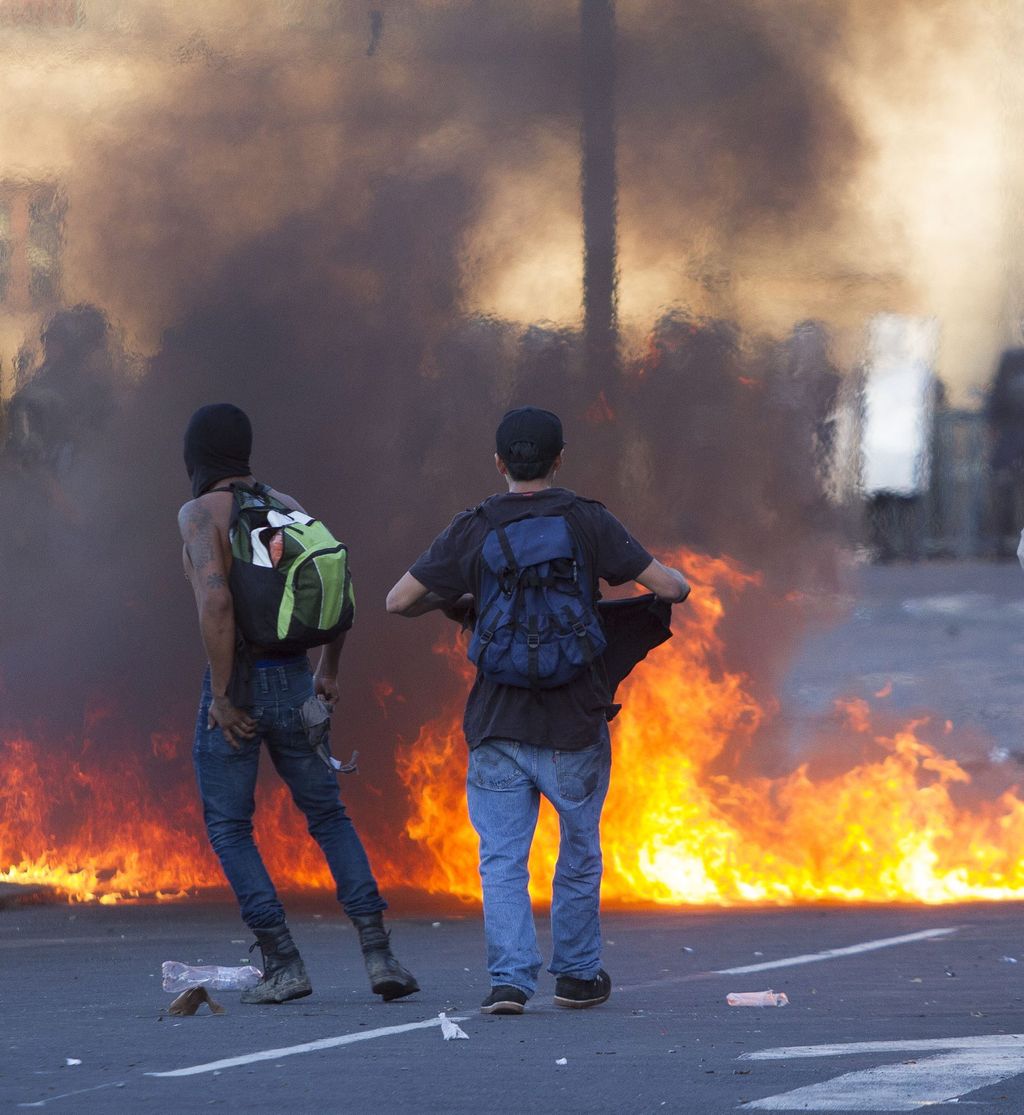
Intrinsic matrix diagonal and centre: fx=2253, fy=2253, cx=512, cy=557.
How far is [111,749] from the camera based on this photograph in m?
9.58

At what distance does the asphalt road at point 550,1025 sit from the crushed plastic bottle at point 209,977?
2.2 inches

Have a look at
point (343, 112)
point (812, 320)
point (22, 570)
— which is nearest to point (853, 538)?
point (812, 320)

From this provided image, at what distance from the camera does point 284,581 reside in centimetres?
595

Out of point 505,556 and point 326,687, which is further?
point 326,687

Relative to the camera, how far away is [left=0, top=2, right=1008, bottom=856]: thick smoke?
927cm

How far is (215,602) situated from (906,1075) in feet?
7.30

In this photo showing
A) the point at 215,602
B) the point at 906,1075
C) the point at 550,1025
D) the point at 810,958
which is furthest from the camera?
the point at 810,958

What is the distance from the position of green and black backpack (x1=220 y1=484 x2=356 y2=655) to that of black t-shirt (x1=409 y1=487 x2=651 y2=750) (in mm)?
339

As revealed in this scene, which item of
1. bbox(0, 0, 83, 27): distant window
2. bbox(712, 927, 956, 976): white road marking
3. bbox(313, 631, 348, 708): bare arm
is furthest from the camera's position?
bbox(0, 0, 83, 27): distant window

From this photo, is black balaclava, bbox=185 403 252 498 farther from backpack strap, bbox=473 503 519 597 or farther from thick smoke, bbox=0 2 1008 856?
thick smoke, bbox=0 2 1008 856

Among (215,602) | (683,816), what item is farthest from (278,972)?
(683,816)

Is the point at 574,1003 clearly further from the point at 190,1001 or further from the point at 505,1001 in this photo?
the point at 190,1001

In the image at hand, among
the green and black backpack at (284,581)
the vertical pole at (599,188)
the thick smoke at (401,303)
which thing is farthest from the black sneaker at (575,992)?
the vertical pole at (599,188)

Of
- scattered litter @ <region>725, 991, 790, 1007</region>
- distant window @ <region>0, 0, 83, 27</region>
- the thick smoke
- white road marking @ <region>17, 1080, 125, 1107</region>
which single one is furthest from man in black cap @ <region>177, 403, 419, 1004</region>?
distant window @ <region>0, 0, 83, 27</region>
